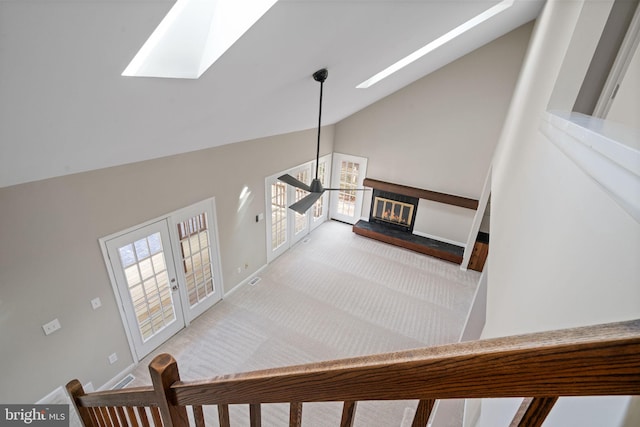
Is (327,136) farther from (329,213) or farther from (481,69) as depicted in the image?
(481,69)

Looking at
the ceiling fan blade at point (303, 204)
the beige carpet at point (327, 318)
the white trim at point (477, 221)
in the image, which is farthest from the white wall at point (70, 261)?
the white trim at point (477, 221)

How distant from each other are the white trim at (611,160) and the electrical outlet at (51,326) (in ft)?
12.7

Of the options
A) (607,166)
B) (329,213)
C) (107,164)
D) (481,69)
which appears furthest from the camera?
(329,213)

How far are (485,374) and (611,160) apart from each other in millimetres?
603

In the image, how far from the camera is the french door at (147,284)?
320 centimetres

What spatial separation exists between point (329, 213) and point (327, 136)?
6.81ft

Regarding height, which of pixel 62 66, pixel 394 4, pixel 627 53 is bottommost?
pixel 62 66

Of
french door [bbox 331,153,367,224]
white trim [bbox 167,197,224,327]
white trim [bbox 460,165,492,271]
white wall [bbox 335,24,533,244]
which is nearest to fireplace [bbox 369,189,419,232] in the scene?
white wall [bbox 335,24,533,244]

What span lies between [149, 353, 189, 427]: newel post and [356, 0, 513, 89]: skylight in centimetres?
407

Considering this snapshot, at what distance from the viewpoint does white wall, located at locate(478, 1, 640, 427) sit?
22.4 inches

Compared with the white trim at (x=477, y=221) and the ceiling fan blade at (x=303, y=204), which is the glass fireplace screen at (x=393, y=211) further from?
the ceiling fan blade at (x=303, y=204)

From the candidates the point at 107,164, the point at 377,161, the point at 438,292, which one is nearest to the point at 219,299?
the point at 107,164

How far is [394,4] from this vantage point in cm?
212

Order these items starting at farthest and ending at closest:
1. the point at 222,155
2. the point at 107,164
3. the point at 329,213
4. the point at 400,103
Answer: the point at 329,213, the point at 400,103, the point at 222,155, the point at 107,164
